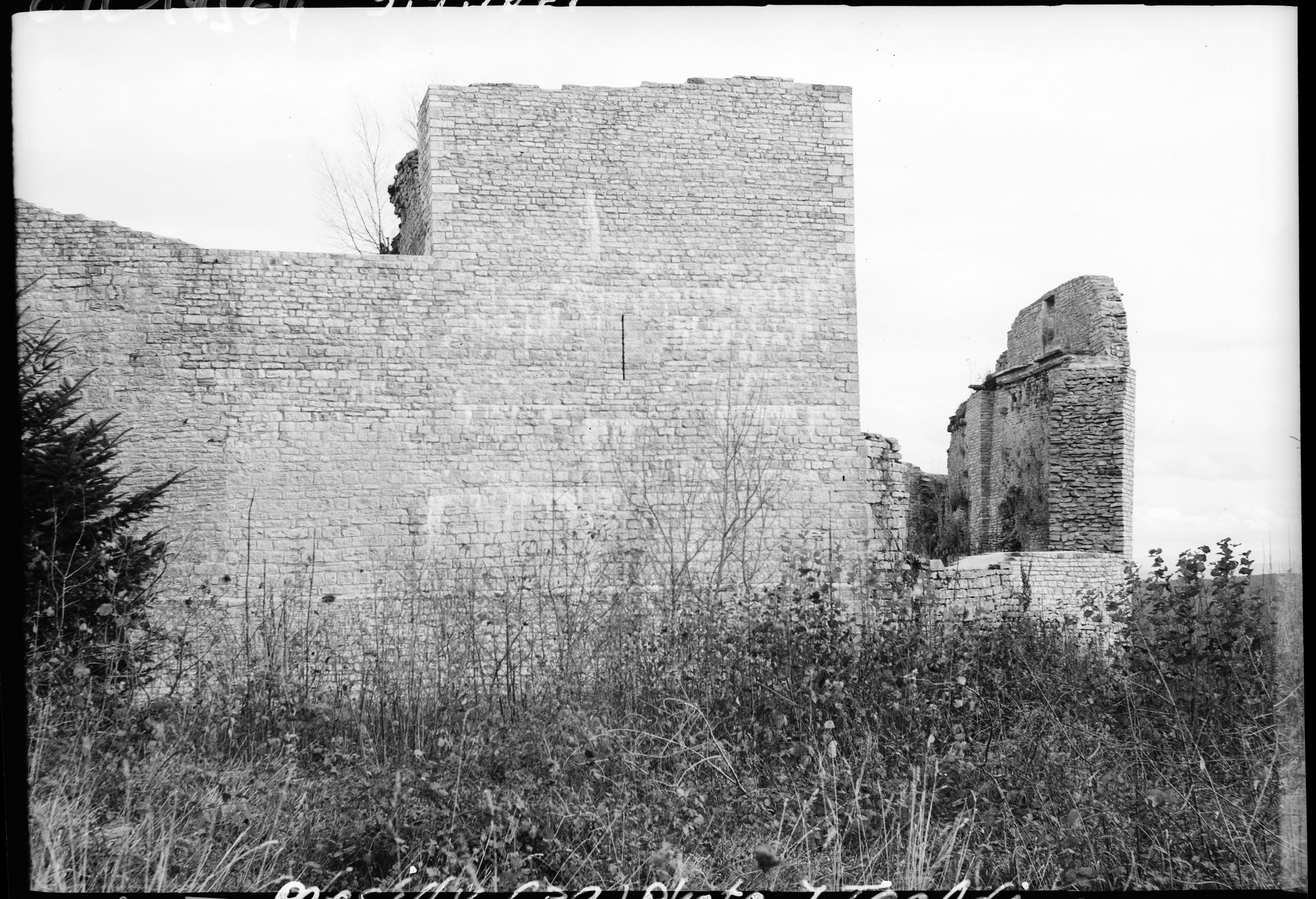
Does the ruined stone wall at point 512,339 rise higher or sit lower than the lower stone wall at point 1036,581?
higher

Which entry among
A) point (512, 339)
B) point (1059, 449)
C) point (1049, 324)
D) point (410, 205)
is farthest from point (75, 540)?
point (1049, 324)

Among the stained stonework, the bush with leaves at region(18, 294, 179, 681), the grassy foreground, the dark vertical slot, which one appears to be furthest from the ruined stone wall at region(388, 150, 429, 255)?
the dark vertical slot

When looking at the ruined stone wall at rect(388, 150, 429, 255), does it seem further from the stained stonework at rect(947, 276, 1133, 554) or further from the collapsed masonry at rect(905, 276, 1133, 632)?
the stained stonework at rect(947, 276, 1133, 554)

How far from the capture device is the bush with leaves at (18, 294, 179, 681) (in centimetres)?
476

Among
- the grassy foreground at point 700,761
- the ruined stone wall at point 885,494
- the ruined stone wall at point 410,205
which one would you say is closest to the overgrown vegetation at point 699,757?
the grassy foreground at point 700,761

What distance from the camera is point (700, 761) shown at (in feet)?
13.6

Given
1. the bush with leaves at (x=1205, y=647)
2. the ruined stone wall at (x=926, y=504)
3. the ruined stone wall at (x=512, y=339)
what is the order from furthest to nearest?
the ruined stone wall at (x=926, y=504) → the ruined stone wall at (x=512, y=339) → the bush with leaves at (x=1205, y=647)

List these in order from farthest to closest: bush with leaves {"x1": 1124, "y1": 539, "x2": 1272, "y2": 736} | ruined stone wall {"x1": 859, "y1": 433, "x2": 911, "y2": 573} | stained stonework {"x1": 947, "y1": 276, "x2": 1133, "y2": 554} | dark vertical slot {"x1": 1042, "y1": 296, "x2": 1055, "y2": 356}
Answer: dark vertical slot {"x1": 1042, "y1": 296, "x2": 1055, "y2": 356} → stained stonework {"x1": 947, "y1": 276, "x2": 1133, "y2": 554} → ruined stone wall {"x1": 859, "y1": 433, "x2": 911, "y2": 573} → bush with leaves {"x1": 1124, "y1": 539, "x2": 1272, "y2": 736}

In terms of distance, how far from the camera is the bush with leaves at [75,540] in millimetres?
4762

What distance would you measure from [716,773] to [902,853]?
854 mm

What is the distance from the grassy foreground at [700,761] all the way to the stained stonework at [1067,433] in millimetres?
9392

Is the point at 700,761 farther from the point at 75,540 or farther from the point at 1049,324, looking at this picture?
the point at 1049,324

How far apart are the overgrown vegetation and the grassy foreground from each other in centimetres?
2

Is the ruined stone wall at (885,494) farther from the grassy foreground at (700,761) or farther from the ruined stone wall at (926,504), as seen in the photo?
the ruined stone wall at (926,504)
